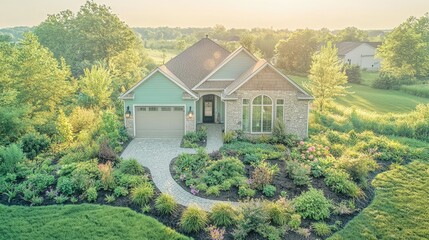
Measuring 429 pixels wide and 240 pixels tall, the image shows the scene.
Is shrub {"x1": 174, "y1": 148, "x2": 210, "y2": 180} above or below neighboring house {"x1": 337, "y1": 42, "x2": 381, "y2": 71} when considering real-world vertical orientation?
below

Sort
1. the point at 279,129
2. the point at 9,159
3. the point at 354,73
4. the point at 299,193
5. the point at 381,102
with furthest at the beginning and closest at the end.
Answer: the point at 354,73 → the point at 381,102 → the point at 279,129 → the point at 9,159 → the point at 299,193

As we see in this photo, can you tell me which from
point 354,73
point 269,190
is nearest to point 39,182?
point 269,190

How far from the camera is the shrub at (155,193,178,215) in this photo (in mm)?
10977

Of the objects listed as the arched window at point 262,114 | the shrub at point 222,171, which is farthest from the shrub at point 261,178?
the arched window at point 262,114

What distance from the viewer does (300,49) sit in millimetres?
53312

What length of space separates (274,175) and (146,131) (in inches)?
350

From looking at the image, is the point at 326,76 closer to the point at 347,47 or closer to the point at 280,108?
the point at 280,108

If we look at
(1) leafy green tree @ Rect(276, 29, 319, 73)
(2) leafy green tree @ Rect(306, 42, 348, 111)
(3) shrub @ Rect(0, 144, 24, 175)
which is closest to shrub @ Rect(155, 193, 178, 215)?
(3) shrub @ Rect(0, 144, 24, 175)

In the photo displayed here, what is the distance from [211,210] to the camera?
1091cm

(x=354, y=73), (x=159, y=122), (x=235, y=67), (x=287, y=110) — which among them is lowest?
(x=159, y=122)

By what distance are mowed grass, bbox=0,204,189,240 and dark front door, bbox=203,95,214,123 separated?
12.6m

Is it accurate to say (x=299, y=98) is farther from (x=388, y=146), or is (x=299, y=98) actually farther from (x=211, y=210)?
(x=211, y=210)

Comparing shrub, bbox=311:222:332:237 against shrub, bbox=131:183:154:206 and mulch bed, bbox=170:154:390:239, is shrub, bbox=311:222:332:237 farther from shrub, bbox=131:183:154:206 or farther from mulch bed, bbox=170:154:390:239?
shrub, bbox=131:183:154:206

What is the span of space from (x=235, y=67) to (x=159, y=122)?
19.5ft
